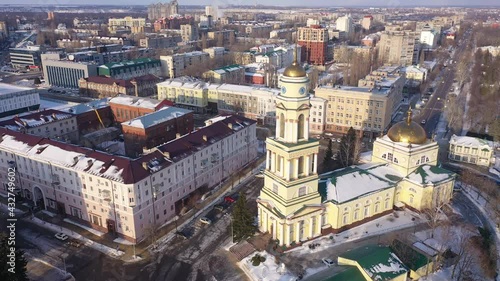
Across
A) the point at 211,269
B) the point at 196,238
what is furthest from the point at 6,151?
the point at 211,269

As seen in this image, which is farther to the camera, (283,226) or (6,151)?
(6,151)

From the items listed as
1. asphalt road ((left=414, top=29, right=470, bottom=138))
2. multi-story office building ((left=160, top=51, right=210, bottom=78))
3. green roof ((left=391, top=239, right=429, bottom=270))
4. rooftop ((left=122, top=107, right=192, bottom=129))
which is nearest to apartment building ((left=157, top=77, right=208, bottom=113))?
rooftop ((left=122, top=107, right=192, bottom=129))

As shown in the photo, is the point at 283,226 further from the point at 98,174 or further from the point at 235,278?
the point at 98,174

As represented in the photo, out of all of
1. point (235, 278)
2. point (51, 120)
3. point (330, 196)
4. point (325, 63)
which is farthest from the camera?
point (325, 63)

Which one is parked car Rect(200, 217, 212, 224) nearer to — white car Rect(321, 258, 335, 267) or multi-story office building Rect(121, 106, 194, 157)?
white car Rect(321, 258, 335, 267)

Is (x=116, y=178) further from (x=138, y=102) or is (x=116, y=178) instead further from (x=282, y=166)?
(x=138, y=102)

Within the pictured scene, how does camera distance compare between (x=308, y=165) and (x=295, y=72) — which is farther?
(x=308, y=165)

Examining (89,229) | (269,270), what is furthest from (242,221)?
(89,229)
